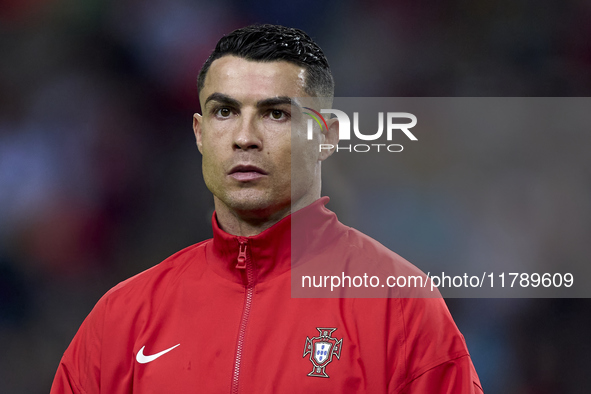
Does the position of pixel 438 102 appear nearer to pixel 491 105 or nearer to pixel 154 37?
pixel 491 105

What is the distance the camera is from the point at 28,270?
3.80m

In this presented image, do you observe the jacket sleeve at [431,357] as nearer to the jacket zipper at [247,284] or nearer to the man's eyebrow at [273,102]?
the jacket zipper at [247,284]

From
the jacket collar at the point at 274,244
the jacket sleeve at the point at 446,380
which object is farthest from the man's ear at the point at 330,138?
the jacket sleeve at the point at 446,380


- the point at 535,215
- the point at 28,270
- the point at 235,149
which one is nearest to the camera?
the point at 235,149

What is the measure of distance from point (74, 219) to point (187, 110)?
35.6 inches

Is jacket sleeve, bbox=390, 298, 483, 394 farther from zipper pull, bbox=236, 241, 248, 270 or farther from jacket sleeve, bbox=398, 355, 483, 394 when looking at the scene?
zipper pull, bbox=236, 241, 248, 270

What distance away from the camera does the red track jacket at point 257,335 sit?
1952 mm

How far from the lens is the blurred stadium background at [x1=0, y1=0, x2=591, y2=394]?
11.5 feet

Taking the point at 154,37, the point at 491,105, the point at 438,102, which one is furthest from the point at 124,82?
the point at 491,105

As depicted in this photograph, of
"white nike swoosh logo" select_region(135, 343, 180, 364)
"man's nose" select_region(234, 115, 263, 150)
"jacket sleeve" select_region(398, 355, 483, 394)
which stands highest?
"man's nose" select_region(234, 115, 263, 150)

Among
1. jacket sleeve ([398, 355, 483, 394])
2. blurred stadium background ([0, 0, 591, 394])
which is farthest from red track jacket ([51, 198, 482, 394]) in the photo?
blurred stadium background ([0, 0, 591, 394])

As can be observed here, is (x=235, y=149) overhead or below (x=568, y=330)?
overhead

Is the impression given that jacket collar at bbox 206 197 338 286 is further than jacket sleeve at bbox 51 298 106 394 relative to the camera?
No

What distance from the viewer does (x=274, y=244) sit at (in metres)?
2.15
